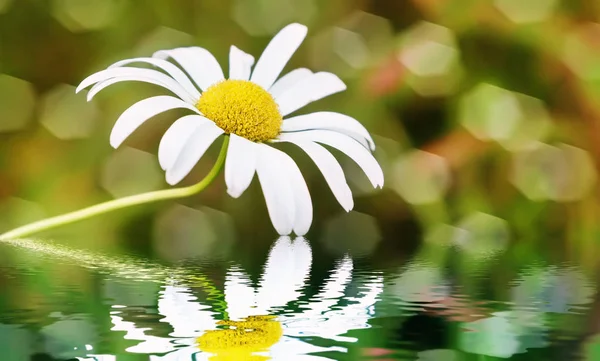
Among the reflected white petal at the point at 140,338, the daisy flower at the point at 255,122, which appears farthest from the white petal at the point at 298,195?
the reflected white petal at the point at 140,338

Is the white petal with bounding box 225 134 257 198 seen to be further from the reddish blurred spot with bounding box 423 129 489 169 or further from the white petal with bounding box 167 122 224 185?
the reddish blurred spot with bounding box 423 129 489 169

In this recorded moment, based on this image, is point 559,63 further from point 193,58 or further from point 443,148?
point 193,58

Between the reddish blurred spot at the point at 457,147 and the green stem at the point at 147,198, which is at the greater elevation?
the reddish blurred spot at the point at 457,147

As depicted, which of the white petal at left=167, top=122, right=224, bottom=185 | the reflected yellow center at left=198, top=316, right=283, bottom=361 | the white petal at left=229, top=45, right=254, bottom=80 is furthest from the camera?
the white petal at left=229, top=45, right=254, bottom=80

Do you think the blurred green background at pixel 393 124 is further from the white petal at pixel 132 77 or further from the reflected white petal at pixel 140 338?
the reflected white petal at pixel 140 338

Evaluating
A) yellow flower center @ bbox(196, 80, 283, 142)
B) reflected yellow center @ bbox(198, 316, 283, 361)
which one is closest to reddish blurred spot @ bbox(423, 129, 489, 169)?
yellow flower center @ bbox(196, 80, 283, 142)

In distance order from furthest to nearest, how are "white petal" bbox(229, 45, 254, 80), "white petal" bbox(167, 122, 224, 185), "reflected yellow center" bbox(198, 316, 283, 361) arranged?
1. "white petal" bbox(229, 45, 254, 80)
2. "white petal" bbox(167, 122, 224, 185)
3. "reflected yellow center" bbox(198, 316, 283, 361)

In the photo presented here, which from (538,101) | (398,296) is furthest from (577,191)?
(398,296)
